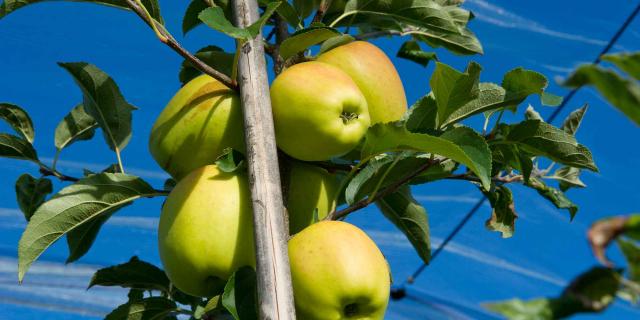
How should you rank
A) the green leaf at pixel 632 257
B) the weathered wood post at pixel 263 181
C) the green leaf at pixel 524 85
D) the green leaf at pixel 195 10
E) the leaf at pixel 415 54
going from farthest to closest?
the leaf at pixel 415 54
the green leaf at pixel 195 10
the green leaf at pixel 524 85
the weathered wood post at pixel 263 181
the green leaf at pixel 632 257

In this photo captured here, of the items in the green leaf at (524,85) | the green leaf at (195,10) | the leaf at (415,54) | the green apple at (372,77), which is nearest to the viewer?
the green leaf at (524,85)

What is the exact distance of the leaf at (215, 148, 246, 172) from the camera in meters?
0.57

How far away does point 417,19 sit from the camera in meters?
0.70

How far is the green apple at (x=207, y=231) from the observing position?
0.56 m

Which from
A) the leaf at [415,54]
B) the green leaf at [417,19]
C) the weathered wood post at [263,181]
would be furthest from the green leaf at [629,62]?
the leaf at [415,54]

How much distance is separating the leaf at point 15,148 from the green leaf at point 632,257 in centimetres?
76

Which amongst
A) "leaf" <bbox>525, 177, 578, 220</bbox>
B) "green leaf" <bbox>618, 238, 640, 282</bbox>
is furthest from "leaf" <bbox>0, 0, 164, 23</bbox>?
"green leaf" <bbox>618, 238, 640, 282</bbox>

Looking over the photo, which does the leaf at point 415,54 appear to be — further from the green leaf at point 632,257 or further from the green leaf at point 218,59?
the green leaf at point 632,257

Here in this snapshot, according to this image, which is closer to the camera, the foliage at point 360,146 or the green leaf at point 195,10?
the foliage at point 360,146

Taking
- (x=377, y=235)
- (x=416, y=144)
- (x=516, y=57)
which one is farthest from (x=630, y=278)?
(x=516, y=57)

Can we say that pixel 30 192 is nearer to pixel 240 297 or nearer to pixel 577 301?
pixel 240 297

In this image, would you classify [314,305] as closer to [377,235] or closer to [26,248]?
[26,248]

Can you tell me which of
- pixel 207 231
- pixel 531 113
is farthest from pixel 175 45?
pixel 531 113

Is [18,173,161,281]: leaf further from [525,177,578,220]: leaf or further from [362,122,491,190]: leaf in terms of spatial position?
[525,177,578,220]: leaf
